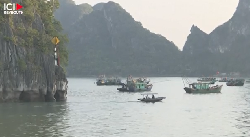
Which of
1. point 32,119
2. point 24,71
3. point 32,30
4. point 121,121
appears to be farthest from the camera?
point 32,30

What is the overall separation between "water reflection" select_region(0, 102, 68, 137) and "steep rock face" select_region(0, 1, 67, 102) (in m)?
2.60

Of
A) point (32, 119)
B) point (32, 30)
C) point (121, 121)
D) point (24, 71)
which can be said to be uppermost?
point (32, 30)

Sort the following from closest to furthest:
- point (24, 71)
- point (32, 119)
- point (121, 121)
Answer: point (121, 121), point (32, 119), point (24, 71)

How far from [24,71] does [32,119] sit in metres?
15.6

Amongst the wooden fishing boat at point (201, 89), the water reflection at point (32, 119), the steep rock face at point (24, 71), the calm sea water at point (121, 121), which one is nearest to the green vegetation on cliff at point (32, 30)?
the steep rock face at point (24, 71)

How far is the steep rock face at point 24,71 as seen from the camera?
55.6 meters

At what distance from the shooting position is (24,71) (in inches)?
2226

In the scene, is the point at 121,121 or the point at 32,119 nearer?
the point at 121,121

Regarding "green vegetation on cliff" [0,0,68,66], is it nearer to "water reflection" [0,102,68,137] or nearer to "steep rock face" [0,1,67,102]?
"steep rock face" [0,1,67,102]

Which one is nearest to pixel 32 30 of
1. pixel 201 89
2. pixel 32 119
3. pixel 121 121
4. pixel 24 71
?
pixel 24 71

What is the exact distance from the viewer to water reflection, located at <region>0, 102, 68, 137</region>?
114ft

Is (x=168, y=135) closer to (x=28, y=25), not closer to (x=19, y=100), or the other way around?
(x=19, y=100)

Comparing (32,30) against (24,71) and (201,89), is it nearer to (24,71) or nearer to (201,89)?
(24,71)

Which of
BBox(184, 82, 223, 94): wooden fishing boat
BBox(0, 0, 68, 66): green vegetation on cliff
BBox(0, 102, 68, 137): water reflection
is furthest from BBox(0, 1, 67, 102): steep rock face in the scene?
BBox(184, 82, 223, 94): wooden fishing boat
